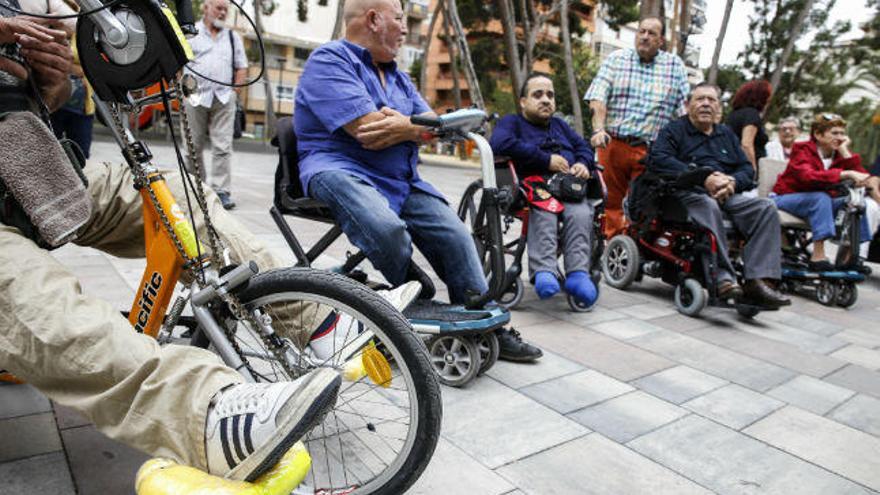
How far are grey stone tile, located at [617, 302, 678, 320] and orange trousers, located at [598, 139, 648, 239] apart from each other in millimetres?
939

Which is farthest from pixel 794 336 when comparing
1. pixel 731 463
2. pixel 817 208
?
pixel 731 463

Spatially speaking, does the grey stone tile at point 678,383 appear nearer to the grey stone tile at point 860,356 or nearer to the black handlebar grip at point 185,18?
the grey stone tile at point 860,356

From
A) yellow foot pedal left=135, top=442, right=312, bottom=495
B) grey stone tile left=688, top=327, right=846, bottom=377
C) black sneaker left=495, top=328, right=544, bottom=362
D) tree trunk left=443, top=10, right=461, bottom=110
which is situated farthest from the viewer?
tree trunk left=443, top=10, right=461, bottom=110

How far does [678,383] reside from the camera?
292cm

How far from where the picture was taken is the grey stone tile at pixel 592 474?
6.32 ft

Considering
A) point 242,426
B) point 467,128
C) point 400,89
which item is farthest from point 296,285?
point 400,89

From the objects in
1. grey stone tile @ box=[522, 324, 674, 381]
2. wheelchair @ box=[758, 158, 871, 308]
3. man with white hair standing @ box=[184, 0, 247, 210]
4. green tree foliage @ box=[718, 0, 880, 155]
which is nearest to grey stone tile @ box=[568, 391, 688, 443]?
grey stone tile @ box=[522, 324, 674, 381]

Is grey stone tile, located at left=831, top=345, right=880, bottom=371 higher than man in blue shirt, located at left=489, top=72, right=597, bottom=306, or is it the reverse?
man in blue shirt, located at left=489, top=72, right=597, bottom=306

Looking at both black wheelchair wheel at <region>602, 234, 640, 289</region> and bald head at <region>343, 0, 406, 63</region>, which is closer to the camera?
bald head at <region>343, 0, 406, 63</region>

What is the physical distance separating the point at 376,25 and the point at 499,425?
1.62m

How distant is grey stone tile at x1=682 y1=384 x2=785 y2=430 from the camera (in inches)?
101

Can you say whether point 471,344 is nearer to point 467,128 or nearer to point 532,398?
point 532,398

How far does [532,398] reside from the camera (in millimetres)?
2574

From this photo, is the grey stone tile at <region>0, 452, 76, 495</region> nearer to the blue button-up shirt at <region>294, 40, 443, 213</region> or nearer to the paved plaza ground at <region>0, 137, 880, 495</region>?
the paved plaza ground at <region>0, 137, 880, 495</region>
